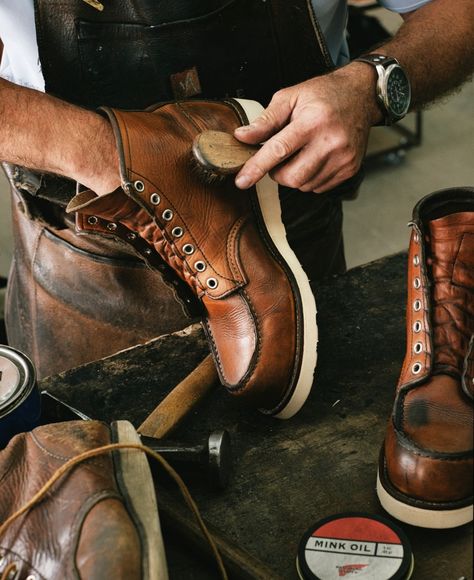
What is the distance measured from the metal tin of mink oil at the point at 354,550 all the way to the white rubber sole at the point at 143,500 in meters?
0.19

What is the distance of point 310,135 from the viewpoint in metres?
1.36

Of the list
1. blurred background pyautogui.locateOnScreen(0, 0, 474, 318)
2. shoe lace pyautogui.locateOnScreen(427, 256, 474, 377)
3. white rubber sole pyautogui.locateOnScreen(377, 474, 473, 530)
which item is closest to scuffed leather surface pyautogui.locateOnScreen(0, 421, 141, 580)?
white rubber sole pyautogui.locateOnScreen(377, 474, 473, 530)

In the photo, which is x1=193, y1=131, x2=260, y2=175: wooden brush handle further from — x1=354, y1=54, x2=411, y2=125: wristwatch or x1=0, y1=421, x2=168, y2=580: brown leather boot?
x1=0, y1=421, x2=168, y2=580: brown leather boot

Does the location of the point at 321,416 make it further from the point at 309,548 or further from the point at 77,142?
the point at 77,142

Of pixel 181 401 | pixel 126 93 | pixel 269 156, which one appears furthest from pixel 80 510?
pixel 126 93

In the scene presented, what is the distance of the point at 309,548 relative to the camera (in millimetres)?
1100

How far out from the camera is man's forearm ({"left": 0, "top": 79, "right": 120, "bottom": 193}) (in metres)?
1.35

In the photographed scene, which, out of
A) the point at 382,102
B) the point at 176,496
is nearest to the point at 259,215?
the point at 382,102

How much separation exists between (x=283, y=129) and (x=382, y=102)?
226 millimetres

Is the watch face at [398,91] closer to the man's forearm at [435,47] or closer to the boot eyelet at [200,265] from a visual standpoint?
the man's forearm at [435,47]

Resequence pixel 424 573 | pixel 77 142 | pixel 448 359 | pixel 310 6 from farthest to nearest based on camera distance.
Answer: pixel 310 6 → pixel 77 142 → pixel 448 359 → pixel 424 573

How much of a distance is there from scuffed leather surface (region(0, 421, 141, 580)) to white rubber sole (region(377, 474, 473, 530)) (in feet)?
1.16

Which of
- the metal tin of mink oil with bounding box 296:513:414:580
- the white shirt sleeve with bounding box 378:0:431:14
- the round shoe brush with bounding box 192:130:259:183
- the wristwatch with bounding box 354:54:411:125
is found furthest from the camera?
the white shirt sleeve with bounding box 378:0:431:14

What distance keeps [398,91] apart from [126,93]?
483 mm
